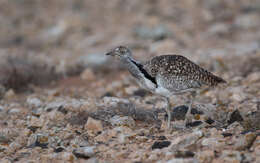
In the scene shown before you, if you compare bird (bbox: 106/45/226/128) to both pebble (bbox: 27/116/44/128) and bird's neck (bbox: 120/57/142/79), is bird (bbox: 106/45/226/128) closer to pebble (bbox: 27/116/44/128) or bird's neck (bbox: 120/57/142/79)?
bird's neck (bbox: 120/57/142/79)

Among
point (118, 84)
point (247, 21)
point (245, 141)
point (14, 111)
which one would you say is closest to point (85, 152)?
point (245, 141)

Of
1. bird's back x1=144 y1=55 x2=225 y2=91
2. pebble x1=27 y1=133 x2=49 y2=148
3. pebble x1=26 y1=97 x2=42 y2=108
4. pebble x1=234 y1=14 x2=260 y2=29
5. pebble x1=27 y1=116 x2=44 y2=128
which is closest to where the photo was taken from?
pebble x1=27 y1=133 x2=49 y2=148

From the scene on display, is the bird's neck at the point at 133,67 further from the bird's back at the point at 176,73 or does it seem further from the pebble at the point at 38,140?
the pebble at the point at 38,140

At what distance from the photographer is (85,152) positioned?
3738 mm

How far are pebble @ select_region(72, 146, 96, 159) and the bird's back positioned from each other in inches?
40.9

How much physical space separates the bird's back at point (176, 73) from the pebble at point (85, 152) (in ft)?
3.41

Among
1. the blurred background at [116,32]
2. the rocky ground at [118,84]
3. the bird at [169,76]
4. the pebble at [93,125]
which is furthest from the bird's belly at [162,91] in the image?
the blurred background at [116,32]

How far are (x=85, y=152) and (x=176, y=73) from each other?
129 cm

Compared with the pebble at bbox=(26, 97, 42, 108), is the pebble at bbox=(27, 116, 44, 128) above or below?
below

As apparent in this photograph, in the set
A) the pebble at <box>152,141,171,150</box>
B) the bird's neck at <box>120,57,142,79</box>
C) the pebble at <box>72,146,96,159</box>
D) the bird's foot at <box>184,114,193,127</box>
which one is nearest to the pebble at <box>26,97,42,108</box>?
the bird's neck at <box>120,57,142,79</box>

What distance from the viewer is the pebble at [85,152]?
3.71 metres

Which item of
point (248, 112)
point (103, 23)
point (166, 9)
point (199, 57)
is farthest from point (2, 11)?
point (248, 112)

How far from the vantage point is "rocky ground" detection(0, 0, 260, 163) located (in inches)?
150

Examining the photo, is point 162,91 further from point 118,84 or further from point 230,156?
point 118,84
